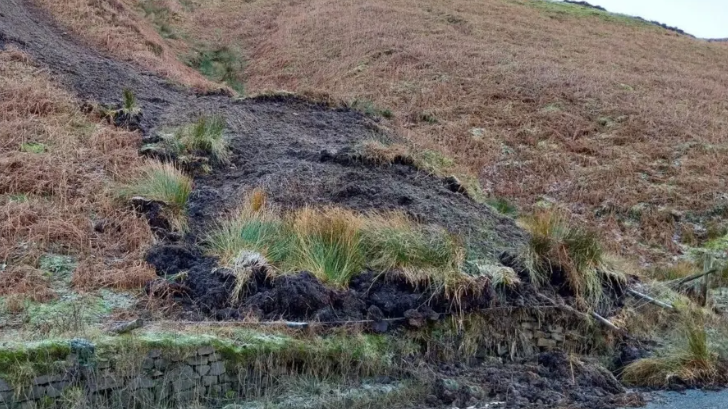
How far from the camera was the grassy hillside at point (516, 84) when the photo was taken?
47.4 feet

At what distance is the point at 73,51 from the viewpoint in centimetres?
1474

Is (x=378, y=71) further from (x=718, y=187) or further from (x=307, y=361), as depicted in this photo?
(x=307, y=361)

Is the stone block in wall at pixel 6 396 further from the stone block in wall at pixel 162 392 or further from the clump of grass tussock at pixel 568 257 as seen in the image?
the clump of grass tussock at pixel 568 257

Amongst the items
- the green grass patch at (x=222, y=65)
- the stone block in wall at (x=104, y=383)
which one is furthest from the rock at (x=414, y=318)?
the green grass patch at (x=222, y=65)

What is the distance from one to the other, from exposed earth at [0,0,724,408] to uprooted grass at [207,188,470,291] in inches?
7.6

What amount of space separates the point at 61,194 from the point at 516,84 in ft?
44.7

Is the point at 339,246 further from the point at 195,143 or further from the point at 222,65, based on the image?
the point at 222,65

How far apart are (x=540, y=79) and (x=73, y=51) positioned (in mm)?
11577

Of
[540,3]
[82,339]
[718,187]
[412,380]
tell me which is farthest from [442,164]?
[540,3]

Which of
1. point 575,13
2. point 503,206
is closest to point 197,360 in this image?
point 503,206

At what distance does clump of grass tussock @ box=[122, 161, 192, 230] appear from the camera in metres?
8.77

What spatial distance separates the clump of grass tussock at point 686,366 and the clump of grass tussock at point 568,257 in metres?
0.98

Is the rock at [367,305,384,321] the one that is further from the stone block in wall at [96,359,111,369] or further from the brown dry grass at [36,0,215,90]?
the brown dry grass at [36,0,215,90]

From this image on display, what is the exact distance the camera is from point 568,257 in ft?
28.2
